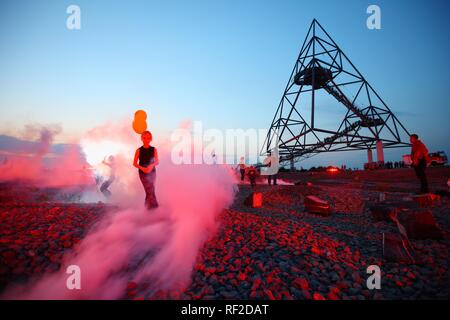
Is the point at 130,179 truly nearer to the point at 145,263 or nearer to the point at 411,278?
the point at 145,263

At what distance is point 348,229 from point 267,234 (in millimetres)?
2231

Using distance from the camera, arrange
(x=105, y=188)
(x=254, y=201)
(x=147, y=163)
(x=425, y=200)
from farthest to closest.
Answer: (x=105, y=188) → (x=254, y=201) → (x=425, y=200) → (x=147, y=163)

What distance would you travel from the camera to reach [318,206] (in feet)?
23.5

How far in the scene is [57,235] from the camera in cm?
428

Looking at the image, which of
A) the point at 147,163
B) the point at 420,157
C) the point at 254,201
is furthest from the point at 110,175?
the point at 420,157

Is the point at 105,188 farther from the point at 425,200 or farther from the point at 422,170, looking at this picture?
Answer: the point at 422,170

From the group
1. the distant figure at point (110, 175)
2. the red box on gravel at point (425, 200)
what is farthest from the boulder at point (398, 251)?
the distant figure at point (110, 175)

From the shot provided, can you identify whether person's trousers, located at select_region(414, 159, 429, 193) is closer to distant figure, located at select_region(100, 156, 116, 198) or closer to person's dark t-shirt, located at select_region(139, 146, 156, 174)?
person's dark t-shirt, located at select_region(139, 146, 156, 174)

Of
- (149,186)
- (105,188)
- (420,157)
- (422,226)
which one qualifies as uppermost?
(420,157)

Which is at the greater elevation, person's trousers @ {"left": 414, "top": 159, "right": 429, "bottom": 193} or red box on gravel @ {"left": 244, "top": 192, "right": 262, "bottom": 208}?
person's trousers @ {"left": 414, "top": 159, "right": 429, "bottom": 193}

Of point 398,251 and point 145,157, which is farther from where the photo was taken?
point 145,157

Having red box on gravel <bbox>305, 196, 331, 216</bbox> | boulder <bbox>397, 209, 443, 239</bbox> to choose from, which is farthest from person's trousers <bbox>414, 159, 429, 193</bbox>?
boulder <bbox>397, 209, 443, 239</bbox>

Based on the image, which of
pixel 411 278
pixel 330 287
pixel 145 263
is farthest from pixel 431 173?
pixel 145 263

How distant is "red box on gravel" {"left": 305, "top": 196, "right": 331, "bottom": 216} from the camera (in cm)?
700
